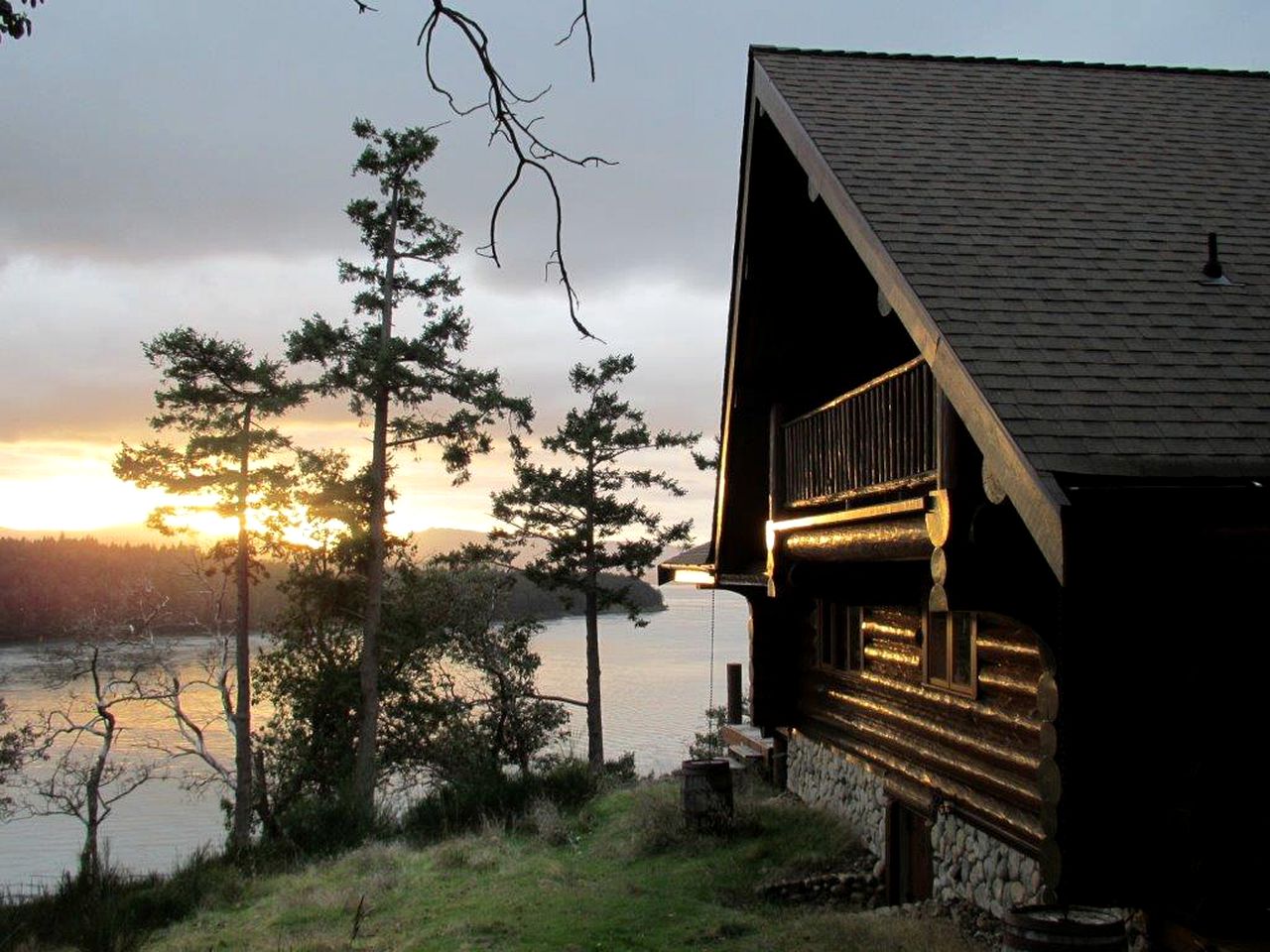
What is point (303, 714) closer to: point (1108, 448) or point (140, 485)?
point (140, 485)

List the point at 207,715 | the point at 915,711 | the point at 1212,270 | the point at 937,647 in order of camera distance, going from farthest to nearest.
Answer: the point at 207,715
the point at 915,711
the point at 937,647
the point at 1212,270

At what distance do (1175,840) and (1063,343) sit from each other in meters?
2.65

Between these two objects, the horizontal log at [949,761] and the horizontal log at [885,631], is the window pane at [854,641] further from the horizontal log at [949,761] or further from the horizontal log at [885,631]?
the horizontal log at [949,761]

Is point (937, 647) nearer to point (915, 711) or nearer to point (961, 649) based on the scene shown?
point (961, 649)

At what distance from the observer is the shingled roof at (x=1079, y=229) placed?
18.5 feet

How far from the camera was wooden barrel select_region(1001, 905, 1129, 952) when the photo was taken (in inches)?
209

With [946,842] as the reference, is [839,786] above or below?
below

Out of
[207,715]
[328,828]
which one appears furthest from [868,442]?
[207,715]

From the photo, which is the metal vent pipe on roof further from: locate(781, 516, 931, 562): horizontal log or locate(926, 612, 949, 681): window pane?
locate(926, 612, 949, 681): window pane

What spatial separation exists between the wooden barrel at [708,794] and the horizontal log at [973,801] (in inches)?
61.7

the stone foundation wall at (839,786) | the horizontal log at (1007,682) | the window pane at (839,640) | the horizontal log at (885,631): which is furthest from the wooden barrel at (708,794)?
the horizontal log at (1007,682)

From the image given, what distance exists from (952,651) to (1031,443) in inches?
181

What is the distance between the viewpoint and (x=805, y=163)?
8492 millimetres

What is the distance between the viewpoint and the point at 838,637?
510 inches
